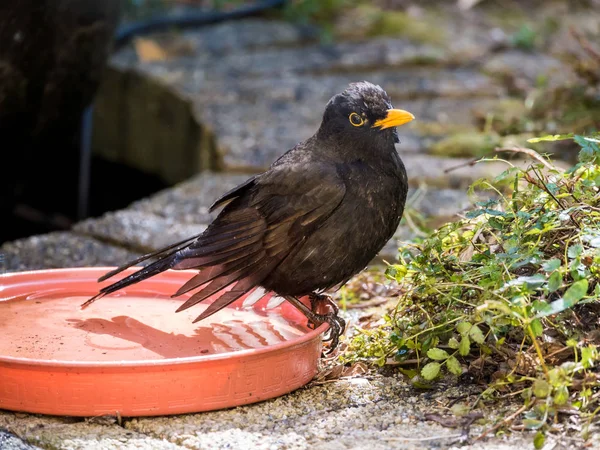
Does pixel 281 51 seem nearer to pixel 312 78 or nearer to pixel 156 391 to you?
pixel 312 78

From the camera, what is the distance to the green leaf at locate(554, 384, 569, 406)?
227cm

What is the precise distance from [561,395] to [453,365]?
38 cm

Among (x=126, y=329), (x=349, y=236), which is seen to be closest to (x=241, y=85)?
(x=126, y=329)

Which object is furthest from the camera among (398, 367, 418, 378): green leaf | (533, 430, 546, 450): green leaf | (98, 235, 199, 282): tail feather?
(98, 235, 199, 282): tail feather

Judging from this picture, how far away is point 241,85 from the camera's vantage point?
6.32m

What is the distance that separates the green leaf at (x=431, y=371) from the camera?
8.54 feet

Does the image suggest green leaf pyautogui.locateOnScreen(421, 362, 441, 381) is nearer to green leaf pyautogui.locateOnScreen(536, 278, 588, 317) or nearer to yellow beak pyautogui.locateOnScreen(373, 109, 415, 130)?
green leaf pyautogui.locateOnScreen(536, 278, 588, 317)

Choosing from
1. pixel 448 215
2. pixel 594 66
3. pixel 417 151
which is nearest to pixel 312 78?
pixel 417 151

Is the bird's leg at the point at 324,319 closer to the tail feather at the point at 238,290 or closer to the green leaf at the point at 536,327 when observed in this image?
the tail feather at the point at 238,290

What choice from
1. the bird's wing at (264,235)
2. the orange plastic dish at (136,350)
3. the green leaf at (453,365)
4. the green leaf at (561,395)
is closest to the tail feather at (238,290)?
the bird's wing at (264,235)

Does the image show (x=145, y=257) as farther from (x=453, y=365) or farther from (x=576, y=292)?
(x=576, y=292)

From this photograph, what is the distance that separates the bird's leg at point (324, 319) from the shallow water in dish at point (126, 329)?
89 mm

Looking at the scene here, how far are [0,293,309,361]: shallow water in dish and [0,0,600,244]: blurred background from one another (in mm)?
1297

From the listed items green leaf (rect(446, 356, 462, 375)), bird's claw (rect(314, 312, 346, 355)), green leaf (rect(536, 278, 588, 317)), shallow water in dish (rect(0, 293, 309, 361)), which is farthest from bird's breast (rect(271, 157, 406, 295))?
green leaf (rect(536, 278, 588, 317))
